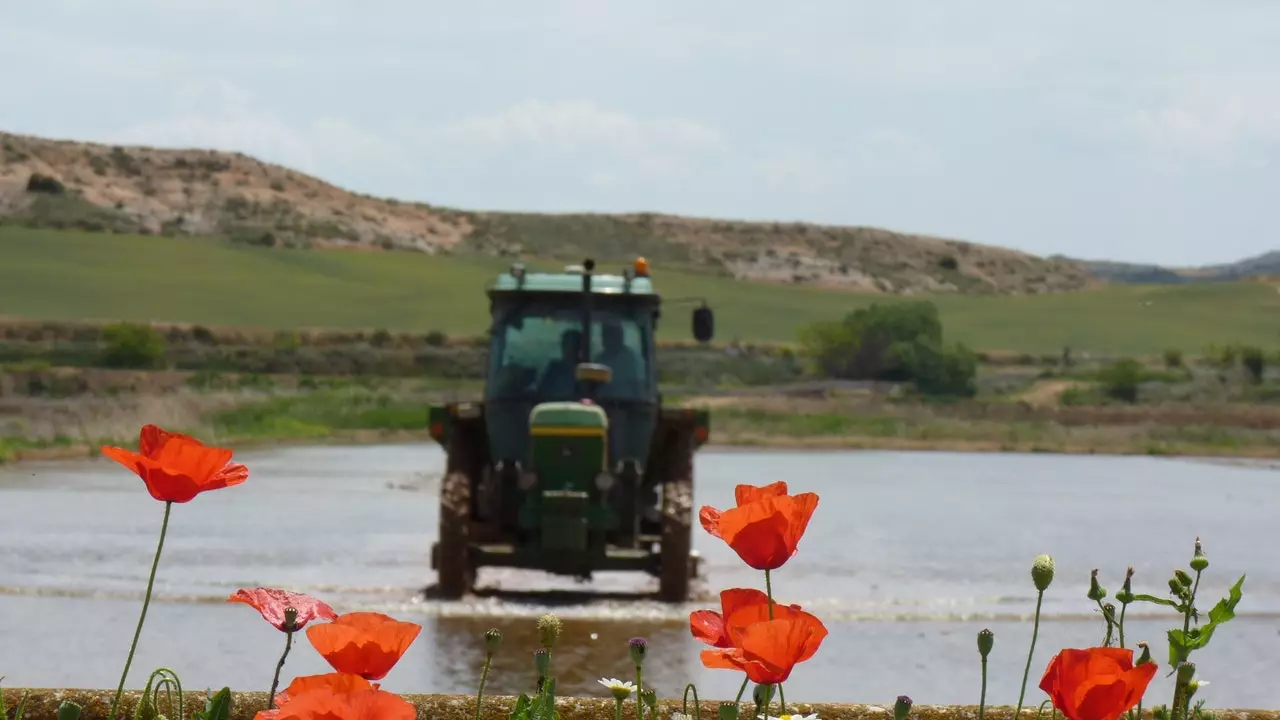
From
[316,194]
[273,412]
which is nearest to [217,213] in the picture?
[316,194]

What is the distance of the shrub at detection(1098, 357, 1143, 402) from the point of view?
7169 centimetres

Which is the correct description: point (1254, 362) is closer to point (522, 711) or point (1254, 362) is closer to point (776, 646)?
point (522, 711)

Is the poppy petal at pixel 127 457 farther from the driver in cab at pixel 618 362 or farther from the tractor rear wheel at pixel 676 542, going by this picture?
the driver in cab at pixel 618 362

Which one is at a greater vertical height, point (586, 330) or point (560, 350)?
point (586, 330)

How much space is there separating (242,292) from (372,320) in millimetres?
5428

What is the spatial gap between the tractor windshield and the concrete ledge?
37.8 ft

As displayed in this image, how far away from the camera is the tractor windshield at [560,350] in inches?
608

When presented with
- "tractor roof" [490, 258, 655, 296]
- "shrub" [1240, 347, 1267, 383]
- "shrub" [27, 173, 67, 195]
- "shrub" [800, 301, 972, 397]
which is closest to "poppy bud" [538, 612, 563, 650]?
"tractor roof" [490, 258, 655, 296]

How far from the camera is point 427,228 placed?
119438 millimetres

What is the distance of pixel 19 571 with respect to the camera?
17.2 metres

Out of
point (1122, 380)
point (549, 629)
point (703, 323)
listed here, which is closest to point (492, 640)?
point (549, 629)

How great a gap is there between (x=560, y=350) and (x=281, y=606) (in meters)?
12.6

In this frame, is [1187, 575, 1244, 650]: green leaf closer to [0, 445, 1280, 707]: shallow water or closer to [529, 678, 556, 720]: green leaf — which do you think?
[529, 678, 556, 720]: green leaf

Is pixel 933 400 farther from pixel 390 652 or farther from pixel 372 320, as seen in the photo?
pixel 390 652
